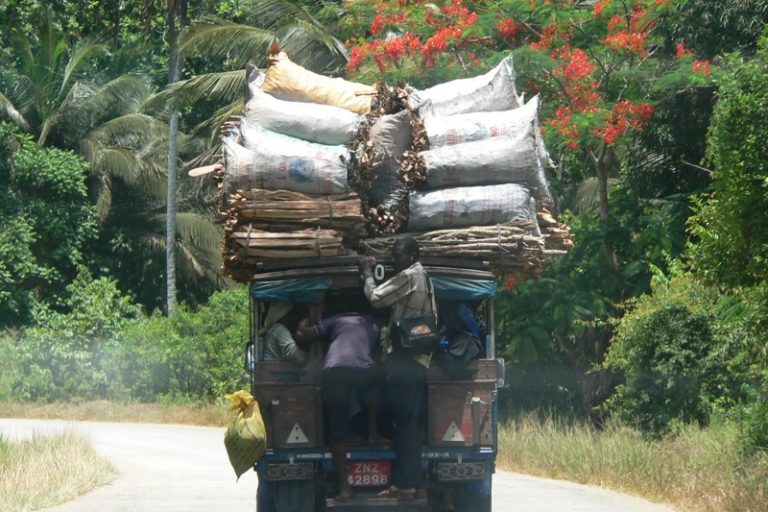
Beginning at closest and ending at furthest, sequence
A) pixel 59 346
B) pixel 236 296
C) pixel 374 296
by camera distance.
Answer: pixel 374 296, pixel 236 296, pixel 59 346

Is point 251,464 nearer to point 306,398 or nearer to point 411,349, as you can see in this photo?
point 306,398

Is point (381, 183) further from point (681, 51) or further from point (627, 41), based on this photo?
point (681, 51)

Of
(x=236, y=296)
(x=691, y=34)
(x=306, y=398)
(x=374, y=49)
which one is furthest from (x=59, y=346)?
(x=306, y=398)

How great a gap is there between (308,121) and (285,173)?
2.58ft

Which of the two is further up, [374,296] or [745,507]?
[374,296]

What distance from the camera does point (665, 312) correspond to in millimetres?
16656

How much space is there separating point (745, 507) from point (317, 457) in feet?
13.0

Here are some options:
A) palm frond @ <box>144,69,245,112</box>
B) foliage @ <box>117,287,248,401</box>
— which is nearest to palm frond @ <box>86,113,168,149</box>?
foliage @ <box>117,287,248,401</box>

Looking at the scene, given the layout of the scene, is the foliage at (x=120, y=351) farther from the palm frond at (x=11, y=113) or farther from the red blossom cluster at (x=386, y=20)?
the red blossom cluster at (x=386, y=20)

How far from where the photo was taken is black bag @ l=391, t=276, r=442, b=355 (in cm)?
920

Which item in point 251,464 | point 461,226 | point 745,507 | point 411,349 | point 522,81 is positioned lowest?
point 745,507

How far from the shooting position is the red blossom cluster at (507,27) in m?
18.8

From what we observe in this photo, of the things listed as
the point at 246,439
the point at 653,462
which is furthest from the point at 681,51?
the point at 246,439

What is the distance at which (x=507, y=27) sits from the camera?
18875 millimetres
